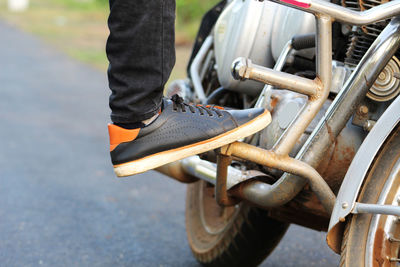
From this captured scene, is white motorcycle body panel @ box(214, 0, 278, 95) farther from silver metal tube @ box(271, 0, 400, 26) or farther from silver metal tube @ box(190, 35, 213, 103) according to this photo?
silver metal tube @ box(271, 0, 400, 26)

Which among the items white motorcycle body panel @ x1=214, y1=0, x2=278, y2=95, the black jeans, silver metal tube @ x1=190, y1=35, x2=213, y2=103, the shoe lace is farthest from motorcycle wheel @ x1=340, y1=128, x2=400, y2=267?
silver metal tube @ x1=190, y1=35, x2=213, y2=103

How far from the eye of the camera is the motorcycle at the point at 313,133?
1.83 m

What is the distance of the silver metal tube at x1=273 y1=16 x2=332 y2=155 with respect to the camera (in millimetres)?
1935

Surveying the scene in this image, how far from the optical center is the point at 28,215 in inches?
145

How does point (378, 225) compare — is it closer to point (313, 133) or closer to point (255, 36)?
point (313, 133)

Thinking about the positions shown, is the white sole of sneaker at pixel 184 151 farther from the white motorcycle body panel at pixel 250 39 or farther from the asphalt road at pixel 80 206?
the asphalt road at pixel 80 206

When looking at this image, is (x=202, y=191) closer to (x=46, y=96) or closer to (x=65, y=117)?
(x=65, y=117)

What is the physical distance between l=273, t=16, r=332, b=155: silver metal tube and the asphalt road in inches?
52.5

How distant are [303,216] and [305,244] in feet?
4.25

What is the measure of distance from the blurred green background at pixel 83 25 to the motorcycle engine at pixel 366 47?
7130 millimetres

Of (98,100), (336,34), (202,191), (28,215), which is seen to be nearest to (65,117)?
(98,100)

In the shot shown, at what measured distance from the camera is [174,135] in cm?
201

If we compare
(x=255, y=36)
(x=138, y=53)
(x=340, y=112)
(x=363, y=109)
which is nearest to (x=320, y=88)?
(x=340, y=112)

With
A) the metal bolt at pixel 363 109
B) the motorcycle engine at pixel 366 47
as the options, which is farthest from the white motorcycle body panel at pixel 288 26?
the metal bolt at pixel 363 109
